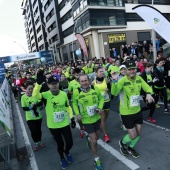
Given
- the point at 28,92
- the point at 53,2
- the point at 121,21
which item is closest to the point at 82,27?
the point at 121,21

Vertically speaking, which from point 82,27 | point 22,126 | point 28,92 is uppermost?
point 82,27

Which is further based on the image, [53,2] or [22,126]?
[53,2]

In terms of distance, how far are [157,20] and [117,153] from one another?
5117mm

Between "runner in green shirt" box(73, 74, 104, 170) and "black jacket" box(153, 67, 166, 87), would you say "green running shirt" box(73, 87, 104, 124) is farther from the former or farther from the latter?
"black jacket" box(153, 67, 166, 87)

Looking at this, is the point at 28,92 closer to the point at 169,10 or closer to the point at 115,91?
the point at 115,91

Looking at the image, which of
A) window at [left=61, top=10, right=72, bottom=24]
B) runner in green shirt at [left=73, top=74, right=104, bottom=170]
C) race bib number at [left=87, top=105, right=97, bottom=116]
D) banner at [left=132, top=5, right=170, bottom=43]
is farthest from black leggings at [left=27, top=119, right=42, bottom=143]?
window at [left=61, top=10, right=72, bottom=24]

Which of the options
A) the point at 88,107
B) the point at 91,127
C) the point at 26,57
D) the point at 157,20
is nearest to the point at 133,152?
the point at 91,127

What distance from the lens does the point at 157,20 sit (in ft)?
25.6

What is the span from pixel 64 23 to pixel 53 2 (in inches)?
227

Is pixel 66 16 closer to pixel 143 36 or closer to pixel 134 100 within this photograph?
pixel 143 36

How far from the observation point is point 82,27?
1257 inches

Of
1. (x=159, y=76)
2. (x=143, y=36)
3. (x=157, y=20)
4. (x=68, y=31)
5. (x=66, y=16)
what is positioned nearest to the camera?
(x=159, y=76)

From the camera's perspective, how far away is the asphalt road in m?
4.38

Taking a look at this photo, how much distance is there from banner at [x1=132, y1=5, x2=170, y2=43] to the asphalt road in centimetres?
275
